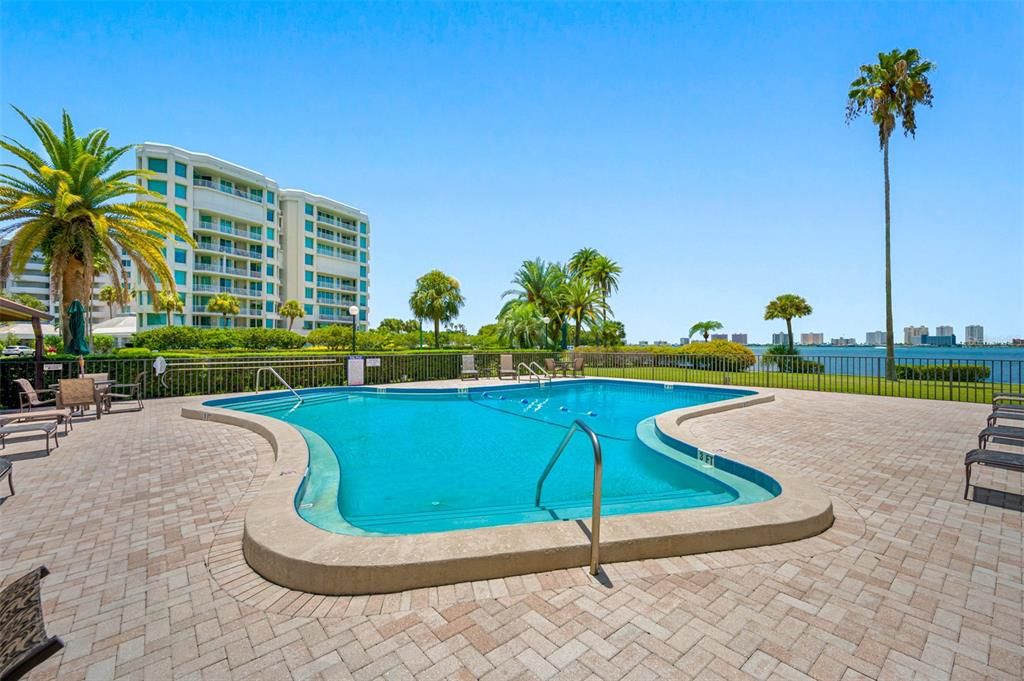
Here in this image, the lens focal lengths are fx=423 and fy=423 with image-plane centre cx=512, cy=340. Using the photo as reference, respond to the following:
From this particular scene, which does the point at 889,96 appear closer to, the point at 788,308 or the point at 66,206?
the point at 788,308

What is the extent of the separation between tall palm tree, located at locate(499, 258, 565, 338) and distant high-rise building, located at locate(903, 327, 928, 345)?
315 feet

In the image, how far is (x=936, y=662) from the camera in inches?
81.7

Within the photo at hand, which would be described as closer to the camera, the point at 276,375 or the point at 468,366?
the point at 276,375

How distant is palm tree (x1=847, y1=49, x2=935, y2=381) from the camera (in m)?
18.6

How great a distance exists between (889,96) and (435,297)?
101 ft

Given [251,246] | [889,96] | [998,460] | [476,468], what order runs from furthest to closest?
[251,246]
[889,96]
[476,468]
[998,460]

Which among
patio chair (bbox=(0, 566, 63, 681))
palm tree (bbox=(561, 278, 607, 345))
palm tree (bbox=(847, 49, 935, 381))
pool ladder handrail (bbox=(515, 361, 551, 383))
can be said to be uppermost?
palm tree (bbox=(847, 49, 935, 381))

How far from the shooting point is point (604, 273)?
3369 cm

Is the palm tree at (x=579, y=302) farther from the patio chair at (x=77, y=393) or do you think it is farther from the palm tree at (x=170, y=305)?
the palm tree at (x=170, y=305)

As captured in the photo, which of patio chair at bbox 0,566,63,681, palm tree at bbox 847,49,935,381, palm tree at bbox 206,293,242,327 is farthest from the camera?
palm tree at bbox 206,293,242,327

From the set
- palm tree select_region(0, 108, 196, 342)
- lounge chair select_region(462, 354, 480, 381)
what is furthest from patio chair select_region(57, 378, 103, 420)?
lounge chair select_region(462, 354, 480, 381)

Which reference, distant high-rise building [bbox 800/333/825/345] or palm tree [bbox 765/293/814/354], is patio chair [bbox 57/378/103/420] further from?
Result: distant high-rise building [bbox 800/333/825/345]

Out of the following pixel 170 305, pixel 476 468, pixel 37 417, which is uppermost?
pixel 170 305

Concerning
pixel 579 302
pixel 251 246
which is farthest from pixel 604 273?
pixel 251 246
